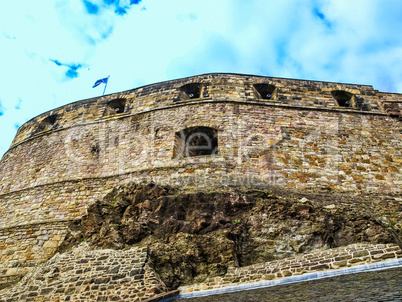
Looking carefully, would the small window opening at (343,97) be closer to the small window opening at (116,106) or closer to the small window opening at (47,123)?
the small window opening at (116,106)

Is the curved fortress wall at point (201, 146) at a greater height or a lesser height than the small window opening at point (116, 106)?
lesser

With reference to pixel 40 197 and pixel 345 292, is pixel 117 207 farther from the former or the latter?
pixel 345 292

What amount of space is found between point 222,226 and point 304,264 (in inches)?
72.8

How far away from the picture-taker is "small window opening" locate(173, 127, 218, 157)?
9770 millimetres

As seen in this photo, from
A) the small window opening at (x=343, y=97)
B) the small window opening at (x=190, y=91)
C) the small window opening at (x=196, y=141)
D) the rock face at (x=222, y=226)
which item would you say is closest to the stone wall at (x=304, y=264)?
the rock face at (x=222, y=226)

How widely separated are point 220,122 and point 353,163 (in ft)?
13.2

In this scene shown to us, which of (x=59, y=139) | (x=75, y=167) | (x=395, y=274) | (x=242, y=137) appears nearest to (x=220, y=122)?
(x=242, y=137)

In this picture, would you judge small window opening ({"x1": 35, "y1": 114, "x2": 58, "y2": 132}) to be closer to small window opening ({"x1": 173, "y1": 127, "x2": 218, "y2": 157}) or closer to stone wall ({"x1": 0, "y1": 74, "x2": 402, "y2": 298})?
stone wall ({"x1": 0, "y1": 74, "x2": 402, "y2": 298})

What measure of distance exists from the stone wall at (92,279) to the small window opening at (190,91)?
6.41m

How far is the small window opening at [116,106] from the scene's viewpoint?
11.9 meters

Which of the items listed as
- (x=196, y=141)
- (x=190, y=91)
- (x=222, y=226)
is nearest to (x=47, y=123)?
(x=190, y=91)

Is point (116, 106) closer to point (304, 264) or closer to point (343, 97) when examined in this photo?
point (343, 97)

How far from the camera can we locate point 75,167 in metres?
10.1

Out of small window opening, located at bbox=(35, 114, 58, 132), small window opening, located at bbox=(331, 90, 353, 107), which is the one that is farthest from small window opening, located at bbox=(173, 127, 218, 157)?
small window opening, located at bbox=(35, 114, 58, 132)
